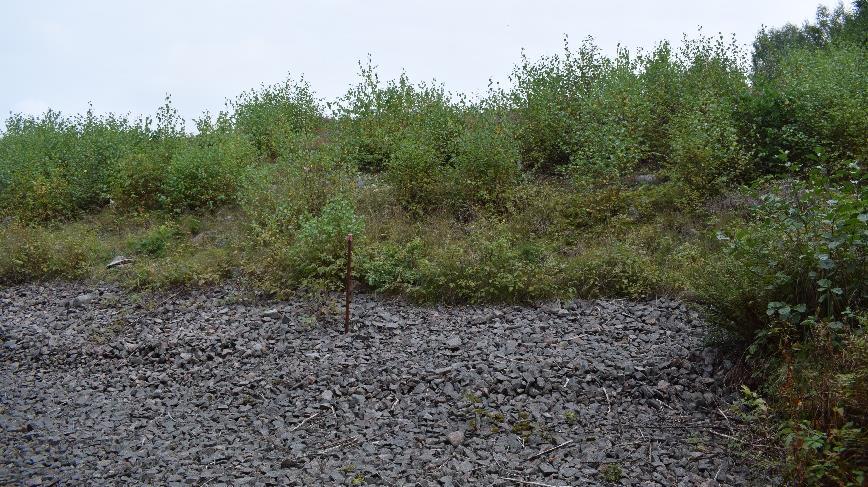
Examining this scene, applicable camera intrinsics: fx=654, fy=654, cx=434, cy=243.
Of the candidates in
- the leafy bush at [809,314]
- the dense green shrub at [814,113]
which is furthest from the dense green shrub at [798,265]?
the dense green shrub at [814,113]

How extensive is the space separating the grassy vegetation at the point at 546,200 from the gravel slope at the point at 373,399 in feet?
1.59

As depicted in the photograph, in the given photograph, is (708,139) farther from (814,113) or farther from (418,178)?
(418,178)

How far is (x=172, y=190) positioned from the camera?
10.1 m

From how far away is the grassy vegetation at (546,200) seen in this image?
154 inches

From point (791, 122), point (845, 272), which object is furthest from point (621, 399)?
point (791, 122)

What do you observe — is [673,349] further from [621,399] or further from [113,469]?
[113,469]

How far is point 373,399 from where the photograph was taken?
4.72 meters

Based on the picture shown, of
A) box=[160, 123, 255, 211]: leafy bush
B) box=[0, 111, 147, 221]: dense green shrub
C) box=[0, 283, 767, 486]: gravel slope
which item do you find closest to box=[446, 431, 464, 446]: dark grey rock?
box=[0, 283, 767, 486]: gravel slope

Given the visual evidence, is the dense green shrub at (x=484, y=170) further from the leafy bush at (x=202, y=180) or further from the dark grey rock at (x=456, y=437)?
the dark grey rock at (x=456, y=437)

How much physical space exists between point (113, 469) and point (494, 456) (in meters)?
2.33

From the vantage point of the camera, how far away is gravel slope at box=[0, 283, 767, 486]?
3.80 meters

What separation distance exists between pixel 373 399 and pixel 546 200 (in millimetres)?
4236

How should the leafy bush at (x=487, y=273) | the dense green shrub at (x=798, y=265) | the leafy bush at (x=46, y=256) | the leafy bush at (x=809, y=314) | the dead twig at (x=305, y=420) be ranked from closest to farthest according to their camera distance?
the leafy bush at (x=809, y=314) < the dense green shrub at (x=798, y=265) < the dead twig at (x=305, y=420) < the leafy bush at (x=487, y=273) < the leafy bush at (x=46, y=256)

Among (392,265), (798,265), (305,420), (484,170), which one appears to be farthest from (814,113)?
(305,420)
